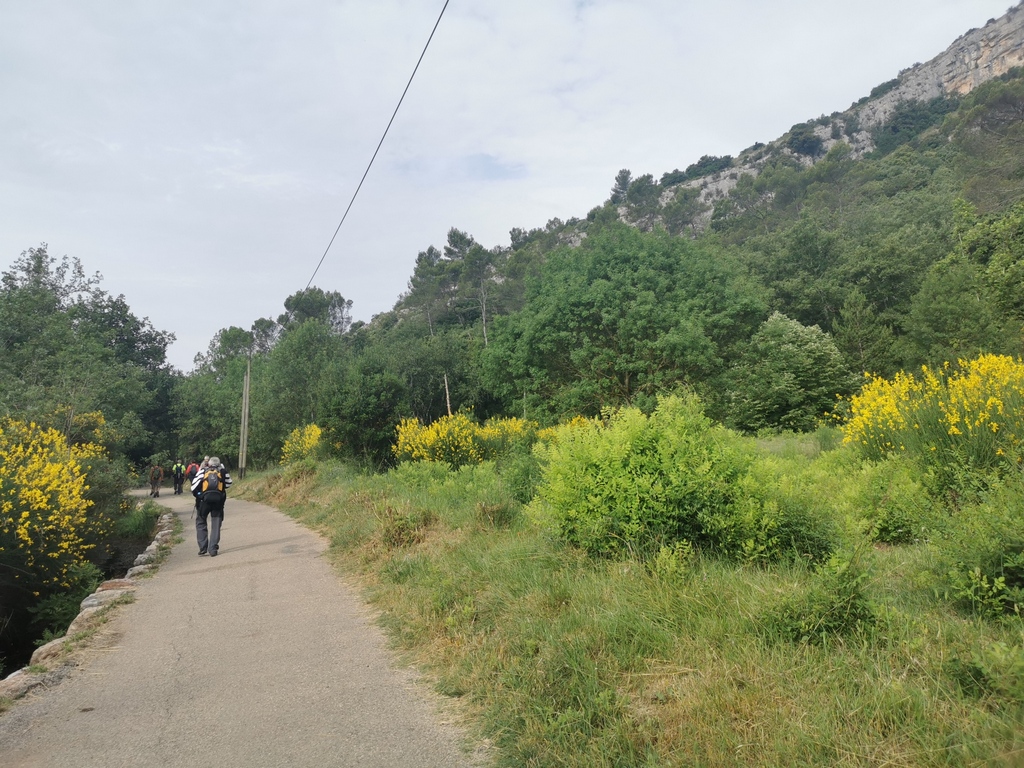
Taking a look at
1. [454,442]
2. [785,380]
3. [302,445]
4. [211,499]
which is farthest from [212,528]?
[785,380]

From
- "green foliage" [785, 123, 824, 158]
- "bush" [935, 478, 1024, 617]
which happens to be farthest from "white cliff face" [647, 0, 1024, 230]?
"bush" [935, 478, 1024, 617]

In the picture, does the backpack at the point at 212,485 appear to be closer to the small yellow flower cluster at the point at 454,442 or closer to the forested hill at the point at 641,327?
the small yellow flower cluster at the point at 454,442

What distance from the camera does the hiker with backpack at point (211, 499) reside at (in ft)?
33.7

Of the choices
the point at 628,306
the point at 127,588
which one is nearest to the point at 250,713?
the point at 127,588

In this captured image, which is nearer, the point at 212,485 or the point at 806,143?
the point at 212,485

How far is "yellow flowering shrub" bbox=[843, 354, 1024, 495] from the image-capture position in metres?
6.18

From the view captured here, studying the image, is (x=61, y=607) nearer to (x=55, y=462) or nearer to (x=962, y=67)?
(x=55, y=462)

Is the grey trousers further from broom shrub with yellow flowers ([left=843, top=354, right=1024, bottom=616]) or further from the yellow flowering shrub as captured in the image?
the yellow flowering shrub

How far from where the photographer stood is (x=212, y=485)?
10273mm

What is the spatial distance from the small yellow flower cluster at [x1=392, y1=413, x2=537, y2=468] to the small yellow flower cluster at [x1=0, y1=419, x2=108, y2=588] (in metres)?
8.51

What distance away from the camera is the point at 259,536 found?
12297 mm

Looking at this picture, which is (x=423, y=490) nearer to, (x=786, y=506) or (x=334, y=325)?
(x=786, y=506)

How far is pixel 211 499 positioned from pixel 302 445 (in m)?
19.4

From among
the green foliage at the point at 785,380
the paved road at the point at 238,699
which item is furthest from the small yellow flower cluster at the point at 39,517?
the green foliage at the point at 785,380
